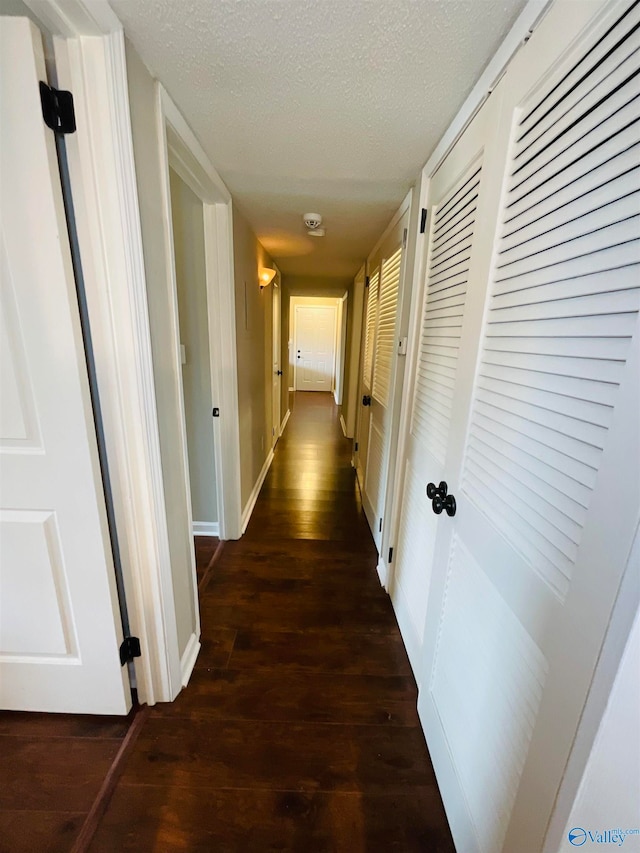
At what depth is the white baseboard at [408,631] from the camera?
1.35 metres

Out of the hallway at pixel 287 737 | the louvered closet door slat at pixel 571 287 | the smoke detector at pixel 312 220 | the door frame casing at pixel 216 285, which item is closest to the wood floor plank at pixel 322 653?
the hallway at pixel 287 737

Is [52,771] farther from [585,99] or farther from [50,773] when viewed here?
[585,99]

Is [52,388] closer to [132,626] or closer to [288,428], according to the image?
[132,626]

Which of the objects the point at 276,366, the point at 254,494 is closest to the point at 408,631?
the point at 254,494

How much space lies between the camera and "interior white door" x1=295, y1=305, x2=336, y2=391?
26.2ft

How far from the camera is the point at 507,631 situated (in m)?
0.73

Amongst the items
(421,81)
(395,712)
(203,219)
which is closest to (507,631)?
(395,712)

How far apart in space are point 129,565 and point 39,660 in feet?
1.52

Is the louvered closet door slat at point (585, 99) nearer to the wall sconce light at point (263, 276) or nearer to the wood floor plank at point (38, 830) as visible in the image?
the wood floor plank at point (38, 830)

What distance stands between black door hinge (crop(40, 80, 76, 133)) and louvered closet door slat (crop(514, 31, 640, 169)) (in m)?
1.07

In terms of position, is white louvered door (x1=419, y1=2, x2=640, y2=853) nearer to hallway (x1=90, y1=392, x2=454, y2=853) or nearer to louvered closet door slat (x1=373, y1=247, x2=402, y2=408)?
hallway (x1=90, y1=392, x2=454, y2=853)

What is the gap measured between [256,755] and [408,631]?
2.43 feet

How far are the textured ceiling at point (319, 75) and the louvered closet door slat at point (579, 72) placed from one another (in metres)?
0.27

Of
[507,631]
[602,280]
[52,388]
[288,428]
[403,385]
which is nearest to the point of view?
[602,280]
